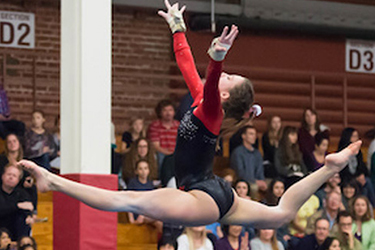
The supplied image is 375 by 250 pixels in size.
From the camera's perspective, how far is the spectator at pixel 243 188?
8.07 metres

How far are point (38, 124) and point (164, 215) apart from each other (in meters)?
3.81

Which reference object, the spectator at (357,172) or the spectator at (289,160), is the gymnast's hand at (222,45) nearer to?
the spectator at (289,160)

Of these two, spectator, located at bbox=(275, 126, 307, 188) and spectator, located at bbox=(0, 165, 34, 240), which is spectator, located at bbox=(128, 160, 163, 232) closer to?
spectator, located at bbox=(0, 165, 34, 240)

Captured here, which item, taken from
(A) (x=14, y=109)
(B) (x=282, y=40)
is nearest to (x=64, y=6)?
(A) (x=14, y=109)

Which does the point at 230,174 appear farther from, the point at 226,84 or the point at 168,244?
the point at 226,84

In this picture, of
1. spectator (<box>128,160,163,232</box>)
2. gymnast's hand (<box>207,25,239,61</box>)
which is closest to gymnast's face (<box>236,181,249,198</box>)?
spectator (<box>128,160,163,232</box>)

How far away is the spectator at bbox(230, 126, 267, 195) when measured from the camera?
8539 mm

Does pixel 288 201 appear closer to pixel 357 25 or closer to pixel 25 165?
pixel 25 165

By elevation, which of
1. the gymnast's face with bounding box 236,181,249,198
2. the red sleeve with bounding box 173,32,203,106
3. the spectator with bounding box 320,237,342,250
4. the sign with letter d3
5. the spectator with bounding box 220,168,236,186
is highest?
the sign with letter d3

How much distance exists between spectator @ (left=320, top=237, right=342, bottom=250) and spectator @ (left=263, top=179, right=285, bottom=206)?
0.64 meters

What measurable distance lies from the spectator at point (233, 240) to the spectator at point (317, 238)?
64 centimetres

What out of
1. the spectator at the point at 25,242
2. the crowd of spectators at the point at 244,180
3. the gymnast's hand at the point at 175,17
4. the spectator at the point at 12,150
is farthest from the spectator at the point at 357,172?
the gymnast's hand at the point at 175,17

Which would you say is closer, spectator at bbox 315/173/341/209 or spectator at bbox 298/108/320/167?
spectator at bbox 315/173/341/209

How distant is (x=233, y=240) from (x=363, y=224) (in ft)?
5.49
